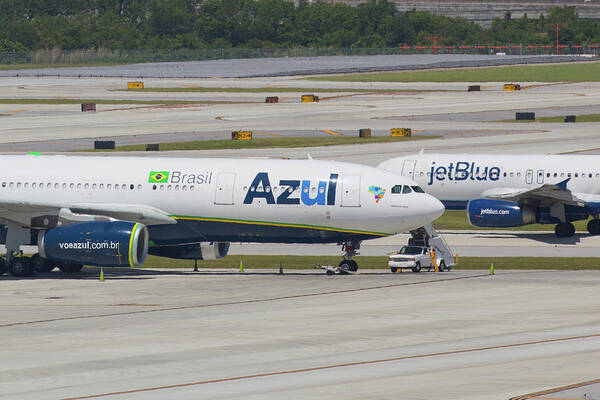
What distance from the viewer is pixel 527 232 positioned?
67.8 metres

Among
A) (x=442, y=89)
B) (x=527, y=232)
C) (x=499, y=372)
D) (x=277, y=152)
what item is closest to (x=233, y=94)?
(x=442, y=89)

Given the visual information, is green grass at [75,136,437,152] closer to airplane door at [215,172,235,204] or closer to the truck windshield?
the truck windshield

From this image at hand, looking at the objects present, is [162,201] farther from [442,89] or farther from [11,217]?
[442,89]

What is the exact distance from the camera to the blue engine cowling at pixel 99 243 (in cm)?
4653

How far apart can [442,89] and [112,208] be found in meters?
124

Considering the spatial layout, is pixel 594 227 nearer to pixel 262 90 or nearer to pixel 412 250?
pixel 412 250

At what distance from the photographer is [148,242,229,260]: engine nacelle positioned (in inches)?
1961

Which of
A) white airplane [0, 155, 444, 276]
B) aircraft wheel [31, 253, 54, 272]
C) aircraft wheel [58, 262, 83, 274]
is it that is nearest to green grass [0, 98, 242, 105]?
aircraft wheel [58, 262, 83, 274]

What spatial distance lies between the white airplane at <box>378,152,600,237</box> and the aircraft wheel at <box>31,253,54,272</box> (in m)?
23.2

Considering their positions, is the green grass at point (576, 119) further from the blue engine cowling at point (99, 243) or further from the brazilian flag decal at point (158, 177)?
the blue engine cowling at point (99, 243)

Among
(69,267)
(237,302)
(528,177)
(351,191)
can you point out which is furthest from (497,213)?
(237,302)

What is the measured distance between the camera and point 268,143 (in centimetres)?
10562

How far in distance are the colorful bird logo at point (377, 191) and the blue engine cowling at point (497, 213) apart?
52.8ft

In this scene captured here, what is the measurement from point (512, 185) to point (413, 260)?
1640 centimetres
